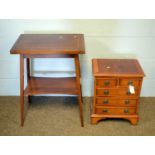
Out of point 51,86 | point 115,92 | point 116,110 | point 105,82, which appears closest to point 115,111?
point 116,110

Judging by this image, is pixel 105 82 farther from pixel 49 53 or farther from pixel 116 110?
pixel 49 53

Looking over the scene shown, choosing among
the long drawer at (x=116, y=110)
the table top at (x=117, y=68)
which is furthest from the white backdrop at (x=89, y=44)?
the long drawer at (x=116, y=110)

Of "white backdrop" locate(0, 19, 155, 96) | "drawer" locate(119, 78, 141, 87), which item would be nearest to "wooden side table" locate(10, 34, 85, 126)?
"white backdrop" locate(0, 19, 155, 96)

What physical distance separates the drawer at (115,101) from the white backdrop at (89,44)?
1.60 feet

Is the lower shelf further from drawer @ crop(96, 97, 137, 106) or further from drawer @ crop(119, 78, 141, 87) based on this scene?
drawer @ crop(119, 78, 141, 87)

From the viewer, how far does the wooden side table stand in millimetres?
1667

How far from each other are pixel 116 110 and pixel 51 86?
2.11 ft

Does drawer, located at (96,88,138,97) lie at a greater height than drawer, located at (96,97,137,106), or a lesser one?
greater

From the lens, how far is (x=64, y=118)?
214 cm

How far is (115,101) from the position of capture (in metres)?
1.95

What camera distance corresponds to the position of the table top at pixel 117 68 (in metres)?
1.81

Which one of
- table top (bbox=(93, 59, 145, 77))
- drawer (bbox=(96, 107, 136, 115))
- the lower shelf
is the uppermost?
table top (bbox=(93, 59, 145, 77))

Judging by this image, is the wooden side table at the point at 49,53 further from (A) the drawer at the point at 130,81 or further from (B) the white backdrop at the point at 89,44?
(A) the drawer at the point at 130,81
